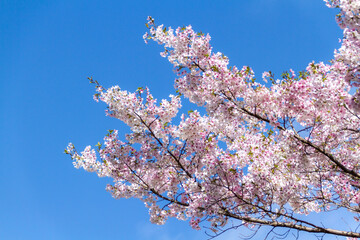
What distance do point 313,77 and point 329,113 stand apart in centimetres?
123

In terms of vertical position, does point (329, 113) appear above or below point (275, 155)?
above

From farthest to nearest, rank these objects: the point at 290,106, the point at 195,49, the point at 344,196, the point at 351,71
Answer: the point at 344,196 < the point at 195,49 < the point at 290,106 < the point at 351,71

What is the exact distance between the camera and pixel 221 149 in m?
7.81

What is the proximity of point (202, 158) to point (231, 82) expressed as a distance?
2065mm

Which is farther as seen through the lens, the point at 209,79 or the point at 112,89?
the point at 112,89

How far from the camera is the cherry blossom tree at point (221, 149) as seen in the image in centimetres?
687

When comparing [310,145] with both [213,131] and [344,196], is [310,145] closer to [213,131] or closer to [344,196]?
[213,131]

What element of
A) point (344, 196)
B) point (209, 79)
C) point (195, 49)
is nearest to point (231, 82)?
point (209, 79)

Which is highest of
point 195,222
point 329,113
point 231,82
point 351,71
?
point 231,82

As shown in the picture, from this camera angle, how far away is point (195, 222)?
290 inches

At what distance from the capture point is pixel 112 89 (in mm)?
7758

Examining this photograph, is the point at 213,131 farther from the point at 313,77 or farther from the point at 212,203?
the point at 313,77

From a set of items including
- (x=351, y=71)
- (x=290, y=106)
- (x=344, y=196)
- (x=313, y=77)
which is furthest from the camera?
(x=344, y=196)

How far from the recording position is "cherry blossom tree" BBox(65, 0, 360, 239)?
6.87 m
